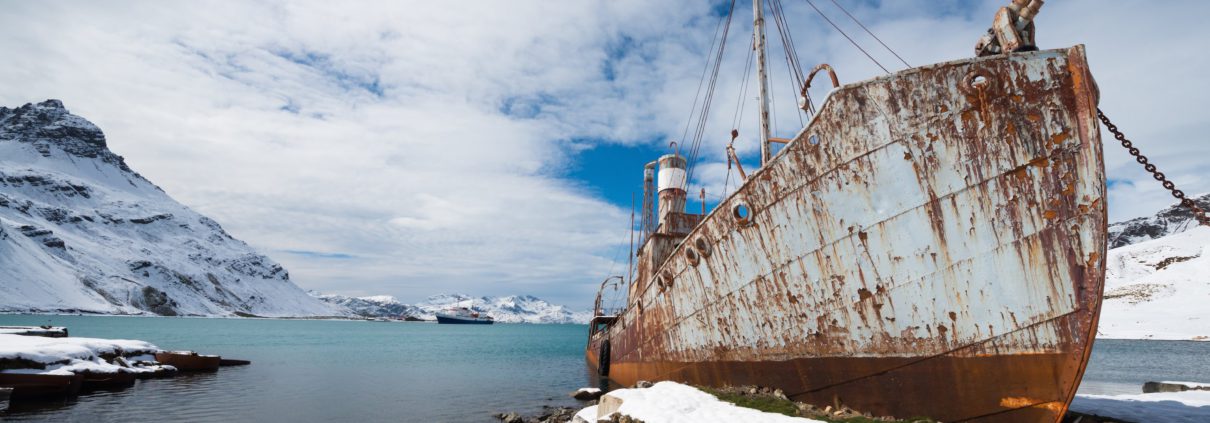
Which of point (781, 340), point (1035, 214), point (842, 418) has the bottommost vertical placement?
point (842, 418)

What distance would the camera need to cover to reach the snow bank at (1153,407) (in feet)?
28.9

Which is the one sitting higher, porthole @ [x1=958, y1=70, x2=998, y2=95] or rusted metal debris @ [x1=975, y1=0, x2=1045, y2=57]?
rusted metal debris @ [x1=975, y1=0, x2=1045, y2=57]

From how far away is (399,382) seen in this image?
23.3 m

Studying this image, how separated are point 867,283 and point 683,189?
10.3m

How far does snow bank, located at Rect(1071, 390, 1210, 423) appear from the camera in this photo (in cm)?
881

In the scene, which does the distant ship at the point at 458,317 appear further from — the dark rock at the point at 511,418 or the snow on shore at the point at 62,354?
the dark rock at the point at 511,418

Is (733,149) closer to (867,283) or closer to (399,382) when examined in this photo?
(867,283)

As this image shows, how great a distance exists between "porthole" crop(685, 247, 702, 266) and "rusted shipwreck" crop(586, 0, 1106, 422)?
1.34 metres

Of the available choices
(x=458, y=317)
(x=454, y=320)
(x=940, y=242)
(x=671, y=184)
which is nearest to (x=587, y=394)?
(x=671, y=184)

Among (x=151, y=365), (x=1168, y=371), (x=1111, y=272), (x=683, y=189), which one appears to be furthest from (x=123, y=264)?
(x=1111, y=272)

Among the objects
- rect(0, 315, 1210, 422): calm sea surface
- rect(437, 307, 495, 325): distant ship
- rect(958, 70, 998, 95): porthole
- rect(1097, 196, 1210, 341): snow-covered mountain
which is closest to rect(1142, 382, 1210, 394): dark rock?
rect(0, 315, 1210, 422): calm sea surface

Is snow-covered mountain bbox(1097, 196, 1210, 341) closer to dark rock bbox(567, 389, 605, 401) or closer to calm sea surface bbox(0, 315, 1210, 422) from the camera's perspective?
calm sea surface bbox(0, 315, 1210, 422)

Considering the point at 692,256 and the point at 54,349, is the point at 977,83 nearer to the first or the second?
the point at 692,256

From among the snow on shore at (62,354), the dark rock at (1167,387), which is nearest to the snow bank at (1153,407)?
the dark rock at (1167,387)
